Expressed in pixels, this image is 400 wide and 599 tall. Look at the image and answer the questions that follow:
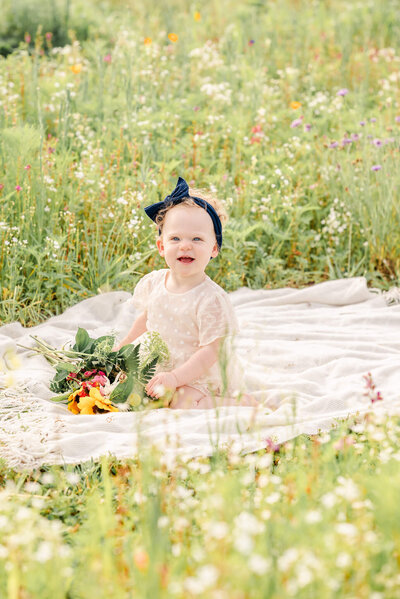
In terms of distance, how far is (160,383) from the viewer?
3107mm

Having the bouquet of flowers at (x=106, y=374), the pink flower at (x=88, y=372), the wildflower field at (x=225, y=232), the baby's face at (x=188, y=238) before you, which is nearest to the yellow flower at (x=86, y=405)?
the bouquet of flowers at (x=106, y=374)

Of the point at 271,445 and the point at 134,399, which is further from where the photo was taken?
the point at 134,399

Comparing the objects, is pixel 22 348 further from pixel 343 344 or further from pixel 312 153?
pixel 312 153

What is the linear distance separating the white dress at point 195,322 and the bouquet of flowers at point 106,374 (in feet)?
0.25

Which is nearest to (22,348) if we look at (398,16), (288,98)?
(288,98)

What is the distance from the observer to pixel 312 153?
596 centimetres

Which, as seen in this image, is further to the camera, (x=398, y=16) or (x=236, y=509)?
(x=398, y=16)

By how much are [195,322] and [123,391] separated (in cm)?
43

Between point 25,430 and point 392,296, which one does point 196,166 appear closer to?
point 392,296

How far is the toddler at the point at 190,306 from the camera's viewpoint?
3.17m

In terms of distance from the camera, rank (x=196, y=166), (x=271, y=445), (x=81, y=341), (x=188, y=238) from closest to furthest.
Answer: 1. (x=271, y=445)
2. (x=188, y=238)
3. (x=81, y=341)
4. (x=196, y=166)

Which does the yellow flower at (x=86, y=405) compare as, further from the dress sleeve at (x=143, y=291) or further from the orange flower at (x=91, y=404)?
the dress sleeve at (x=143, y=291)

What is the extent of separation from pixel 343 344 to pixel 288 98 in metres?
3.86

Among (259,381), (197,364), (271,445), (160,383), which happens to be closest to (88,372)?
(160,383)
